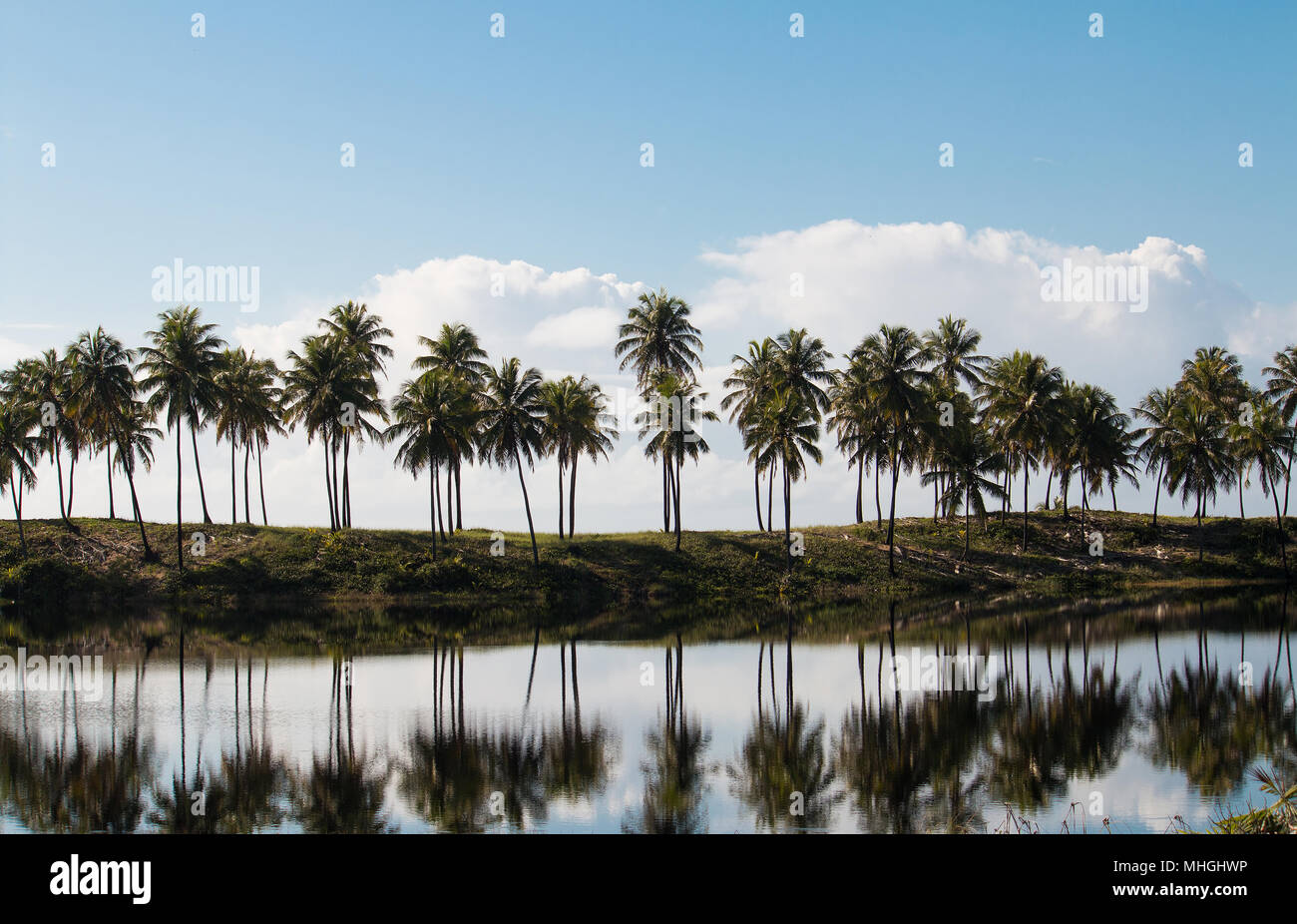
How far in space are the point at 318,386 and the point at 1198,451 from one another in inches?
2929

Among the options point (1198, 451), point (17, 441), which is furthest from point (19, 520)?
point (1198, 451)

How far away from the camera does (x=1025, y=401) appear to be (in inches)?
2963

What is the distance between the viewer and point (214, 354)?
67.0m

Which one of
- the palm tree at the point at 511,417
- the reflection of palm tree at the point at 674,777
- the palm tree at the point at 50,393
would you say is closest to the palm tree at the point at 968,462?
the palm tree at the point at 511,417

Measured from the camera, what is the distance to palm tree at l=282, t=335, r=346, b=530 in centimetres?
6975

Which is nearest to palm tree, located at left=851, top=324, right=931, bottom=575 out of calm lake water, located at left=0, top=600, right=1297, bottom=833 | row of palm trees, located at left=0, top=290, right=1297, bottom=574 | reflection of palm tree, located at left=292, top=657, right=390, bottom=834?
row of palm trees, located at left=0, top=290, right=1297, bottom=574

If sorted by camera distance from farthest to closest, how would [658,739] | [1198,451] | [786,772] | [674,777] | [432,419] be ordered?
1. [1198,451]
2. [432,419]
3. [658,739]
4. [786,772]
5. [674,777]

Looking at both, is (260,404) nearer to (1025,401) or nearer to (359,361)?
(359,361)

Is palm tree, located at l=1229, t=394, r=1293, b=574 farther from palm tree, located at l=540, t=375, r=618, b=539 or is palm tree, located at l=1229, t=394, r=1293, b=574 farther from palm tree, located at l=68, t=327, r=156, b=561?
palm tree, located at l=68, t=327, r=156, b=561

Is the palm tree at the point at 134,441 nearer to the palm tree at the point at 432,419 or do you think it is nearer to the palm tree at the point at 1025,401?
the palm tree at the point at 432,419

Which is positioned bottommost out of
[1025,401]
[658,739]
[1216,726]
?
[1216,726]
